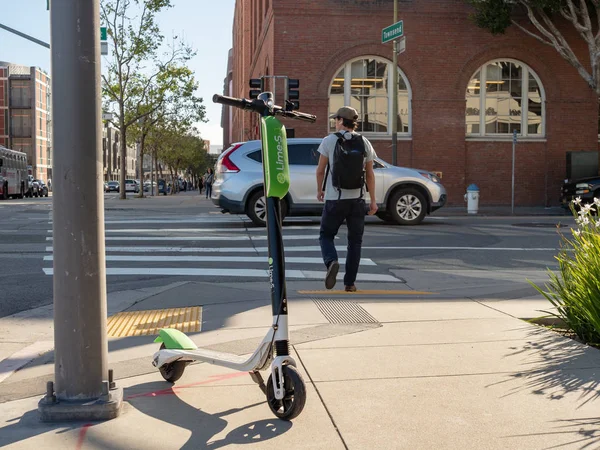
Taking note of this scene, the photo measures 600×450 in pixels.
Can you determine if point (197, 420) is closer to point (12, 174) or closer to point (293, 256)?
point (293, 256)

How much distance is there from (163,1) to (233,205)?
24484 mm

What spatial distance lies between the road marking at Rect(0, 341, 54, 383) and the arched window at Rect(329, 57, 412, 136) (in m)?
22.0

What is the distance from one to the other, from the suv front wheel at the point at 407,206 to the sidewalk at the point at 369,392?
10.5 meters

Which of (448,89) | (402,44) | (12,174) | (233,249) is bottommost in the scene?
(233,249)

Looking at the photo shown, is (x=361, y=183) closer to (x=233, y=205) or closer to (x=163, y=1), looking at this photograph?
(x=233, y=205)

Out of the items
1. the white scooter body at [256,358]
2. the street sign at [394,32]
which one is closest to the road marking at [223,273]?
the white scooter body at [256,358]

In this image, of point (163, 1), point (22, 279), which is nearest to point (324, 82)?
point (163, 1)

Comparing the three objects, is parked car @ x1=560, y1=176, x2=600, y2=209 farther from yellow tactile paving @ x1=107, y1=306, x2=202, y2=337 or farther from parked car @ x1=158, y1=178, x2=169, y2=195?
parked car @ x1=158, y1=178, x2=169, y2=195

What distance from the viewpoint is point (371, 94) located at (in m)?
27.5

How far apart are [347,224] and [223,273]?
98.0 inches

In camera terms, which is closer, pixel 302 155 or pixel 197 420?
pixel 197 420

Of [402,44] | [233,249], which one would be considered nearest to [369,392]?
[233,249]

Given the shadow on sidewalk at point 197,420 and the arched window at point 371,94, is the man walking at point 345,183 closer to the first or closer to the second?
the shadow on sidewalk at point 197,420

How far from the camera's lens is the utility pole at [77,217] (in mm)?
3693
